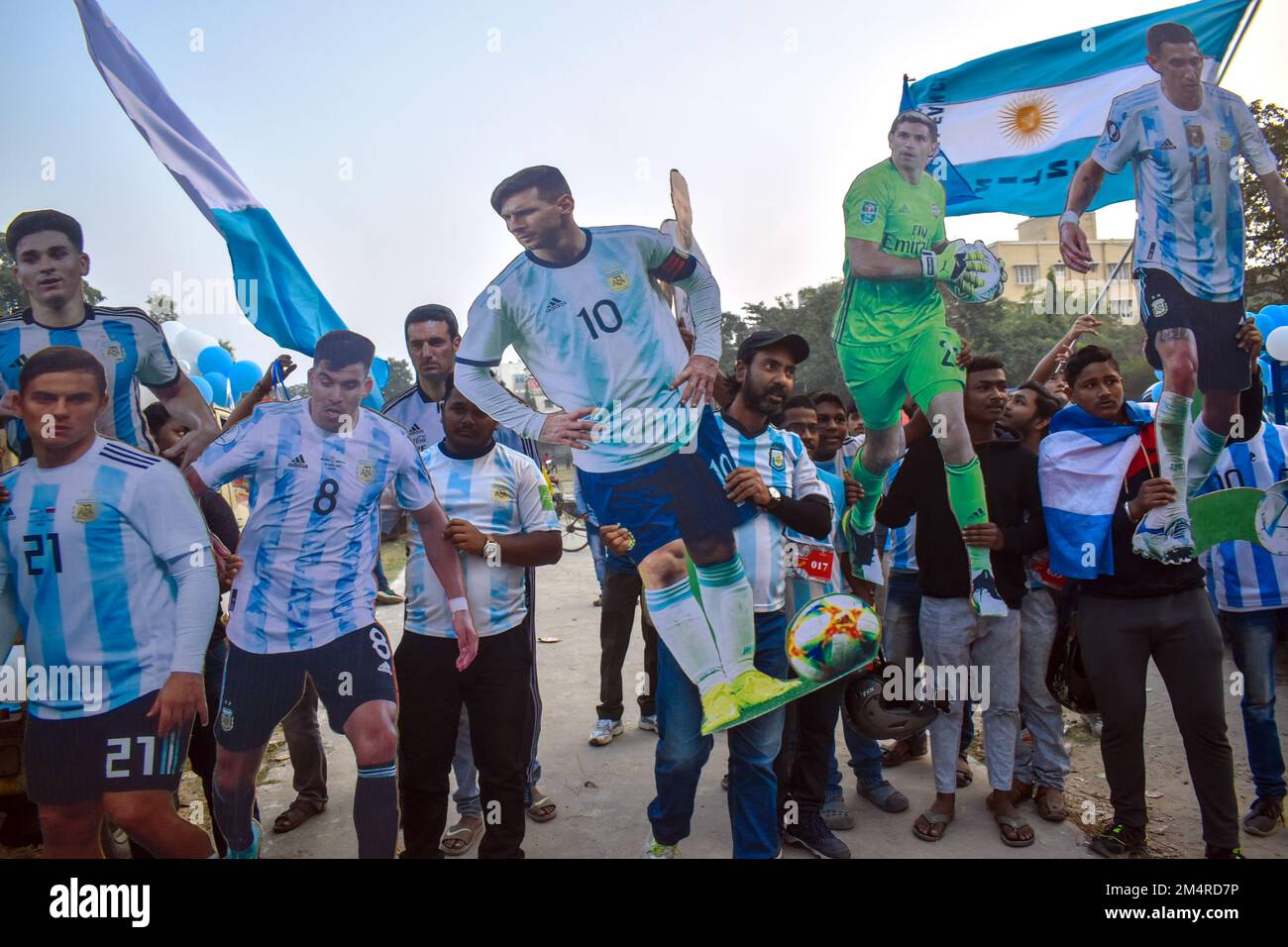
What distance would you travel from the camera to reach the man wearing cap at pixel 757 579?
3.09m

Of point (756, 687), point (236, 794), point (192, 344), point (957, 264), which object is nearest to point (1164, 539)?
point (957, 264)

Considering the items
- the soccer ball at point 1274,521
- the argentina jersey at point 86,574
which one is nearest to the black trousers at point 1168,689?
the soccer ball at point 1274,521

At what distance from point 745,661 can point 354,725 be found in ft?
5.15

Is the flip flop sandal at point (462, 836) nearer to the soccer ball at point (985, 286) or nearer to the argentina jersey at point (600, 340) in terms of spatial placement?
the argentina jersey at point (600, 340)

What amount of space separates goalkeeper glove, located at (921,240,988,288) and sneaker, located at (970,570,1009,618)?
141cm

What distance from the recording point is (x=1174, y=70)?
372cm

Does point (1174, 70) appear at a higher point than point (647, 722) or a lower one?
higher

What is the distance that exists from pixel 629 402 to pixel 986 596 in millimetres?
1880

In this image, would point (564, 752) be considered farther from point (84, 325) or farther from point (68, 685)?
point (84, 325)

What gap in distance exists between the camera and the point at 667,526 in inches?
130

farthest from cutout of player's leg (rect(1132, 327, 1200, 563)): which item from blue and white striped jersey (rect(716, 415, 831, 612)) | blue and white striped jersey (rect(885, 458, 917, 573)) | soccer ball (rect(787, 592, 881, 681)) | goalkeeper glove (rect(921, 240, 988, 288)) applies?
blue and white striped jersey (rect(716, 415, 831, 612))

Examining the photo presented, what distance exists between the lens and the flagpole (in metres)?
3.70

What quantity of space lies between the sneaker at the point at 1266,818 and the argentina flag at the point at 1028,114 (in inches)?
116
